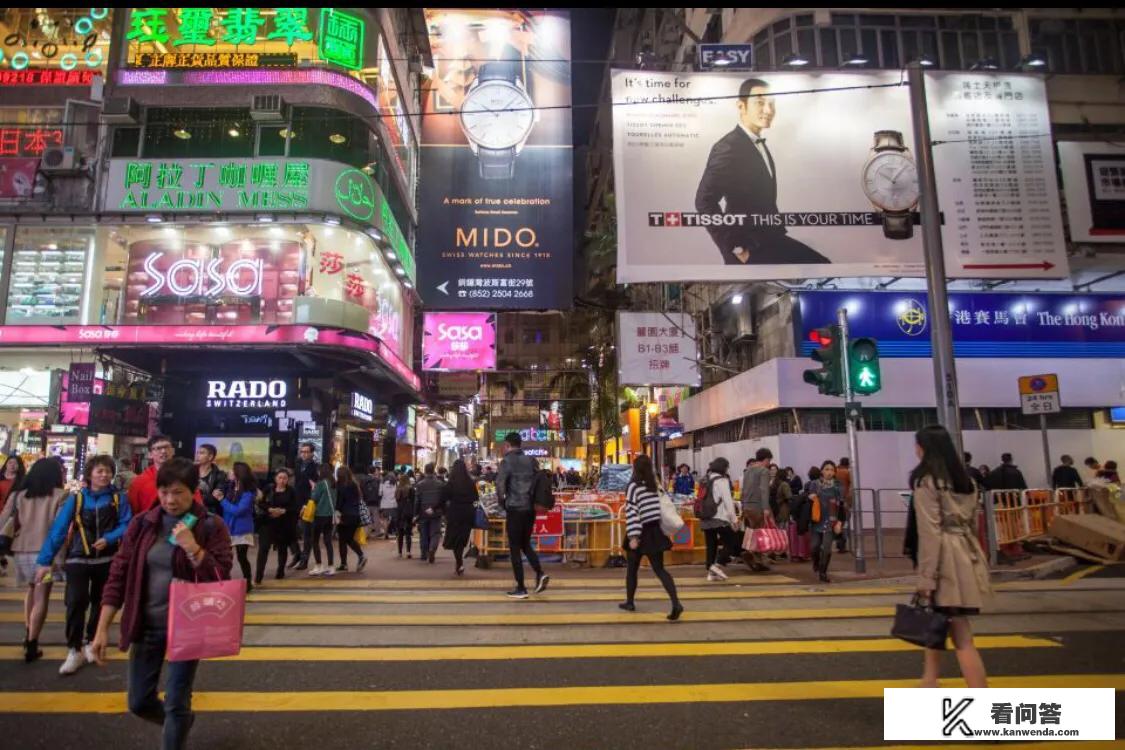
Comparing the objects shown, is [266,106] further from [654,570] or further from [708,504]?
[654,570]

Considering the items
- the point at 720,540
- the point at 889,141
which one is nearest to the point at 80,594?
the point at 720,540

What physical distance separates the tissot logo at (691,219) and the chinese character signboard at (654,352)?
5011 millimetres

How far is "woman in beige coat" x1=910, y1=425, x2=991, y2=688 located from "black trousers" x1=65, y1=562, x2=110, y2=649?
19.2 ft

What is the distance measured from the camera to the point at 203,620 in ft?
10.6

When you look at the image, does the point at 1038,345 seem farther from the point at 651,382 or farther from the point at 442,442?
the point at 442,442

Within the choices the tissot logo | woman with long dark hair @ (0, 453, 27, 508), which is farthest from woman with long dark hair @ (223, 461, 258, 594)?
the tissot logo

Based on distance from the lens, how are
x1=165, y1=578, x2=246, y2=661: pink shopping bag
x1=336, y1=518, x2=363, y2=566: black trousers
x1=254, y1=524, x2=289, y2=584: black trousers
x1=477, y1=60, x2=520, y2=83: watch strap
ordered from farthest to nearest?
x1=477, y1=60, x2=520, y2=83: watch strap < x1=336, y1=518, x2=363, y2=566: black trousers < x1=254, y1=524, x2=289, y2=584: black trousers < x1=165, y1=578, x2=246, y2=661: pink shopping bag

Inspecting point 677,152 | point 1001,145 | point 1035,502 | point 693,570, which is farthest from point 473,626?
point 1001,145

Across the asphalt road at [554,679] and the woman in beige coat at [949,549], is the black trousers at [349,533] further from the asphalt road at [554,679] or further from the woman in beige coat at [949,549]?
the woman in beige coat at [949,549]

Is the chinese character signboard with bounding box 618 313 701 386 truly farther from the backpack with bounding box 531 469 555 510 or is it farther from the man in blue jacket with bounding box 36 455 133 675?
the man in blue jacket with bounding box 36 455 133 675

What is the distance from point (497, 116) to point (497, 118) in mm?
Result: 36

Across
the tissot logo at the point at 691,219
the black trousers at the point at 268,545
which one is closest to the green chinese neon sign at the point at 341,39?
the tissot logo at the point at 691,219

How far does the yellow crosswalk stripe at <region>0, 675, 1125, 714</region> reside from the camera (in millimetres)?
4398

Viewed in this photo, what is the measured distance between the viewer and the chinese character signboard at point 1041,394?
10.7 metres
